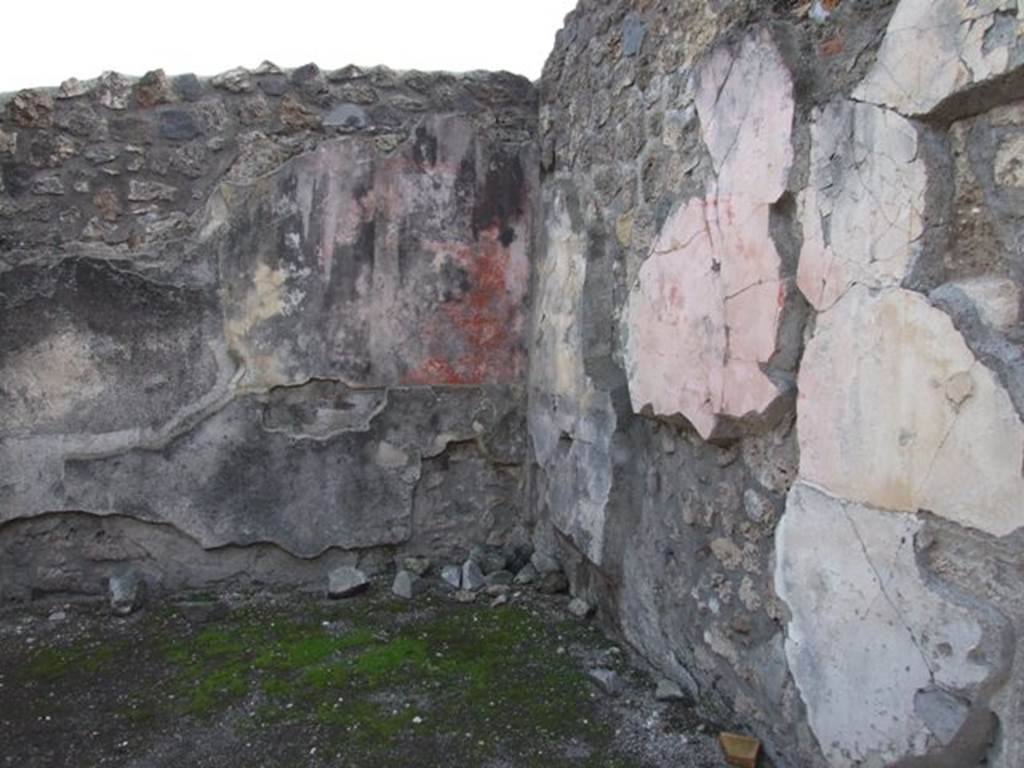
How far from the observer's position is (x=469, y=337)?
335 cm

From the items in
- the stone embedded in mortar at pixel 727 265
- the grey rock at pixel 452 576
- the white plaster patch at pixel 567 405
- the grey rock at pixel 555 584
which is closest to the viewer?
the stone embedded in mortar at pixel 727 265

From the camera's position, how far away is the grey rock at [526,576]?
3211mm

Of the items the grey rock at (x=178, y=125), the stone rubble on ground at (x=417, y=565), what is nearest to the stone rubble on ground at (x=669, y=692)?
the stone rubble on ground at (x=417, y=565)

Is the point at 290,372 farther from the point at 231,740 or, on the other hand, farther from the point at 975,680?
the point at 975,680

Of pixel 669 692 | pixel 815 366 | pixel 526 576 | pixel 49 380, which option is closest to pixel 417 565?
pixel 526 576

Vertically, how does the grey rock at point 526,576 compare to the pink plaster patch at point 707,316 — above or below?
below

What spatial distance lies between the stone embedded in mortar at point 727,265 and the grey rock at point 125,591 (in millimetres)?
1827

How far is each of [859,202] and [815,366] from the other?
0.31 m

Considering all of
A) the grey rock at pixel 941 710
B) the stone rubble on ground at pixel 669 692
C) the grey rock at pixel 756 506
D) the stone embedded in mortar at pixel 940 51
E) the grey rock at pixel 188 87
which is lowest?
the stone rubble on ground at pixel 669 692

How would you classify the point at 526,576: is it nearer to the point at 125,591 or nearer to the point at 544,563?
the point at 544,563

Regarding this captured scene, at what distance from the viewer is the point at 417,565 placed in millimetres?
3311

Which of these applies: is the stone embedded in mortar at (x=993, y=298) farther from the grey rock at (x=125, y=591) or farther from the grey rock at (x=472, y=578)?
the grey rock at (x=125, y=591)

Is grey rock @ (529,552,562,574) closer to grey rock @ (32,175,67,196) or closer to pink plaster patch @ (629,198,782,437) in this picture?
pink plaster patch @ (629,198,782,437)

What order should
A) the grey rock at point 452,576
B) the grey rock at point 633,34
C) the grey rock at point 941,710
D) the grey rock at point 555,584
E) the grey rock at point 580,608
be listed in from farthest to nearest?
the grey rock at point 452,576 < the grey rock at point 555,584 < the grey rock at point 580,608 < the grey rock at point 633,34 < the grey rock at point 941,710
